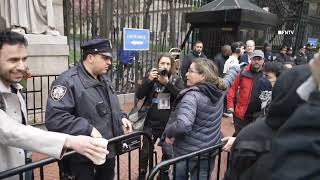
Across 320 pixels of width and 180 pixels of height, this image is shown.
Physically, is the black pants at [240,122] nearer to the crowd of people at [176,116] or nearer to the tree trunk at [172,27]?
the crowd of people at [176,116]

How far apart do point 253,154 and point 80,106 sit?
1.70 m

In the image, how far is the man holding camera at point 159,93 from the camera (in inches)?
139

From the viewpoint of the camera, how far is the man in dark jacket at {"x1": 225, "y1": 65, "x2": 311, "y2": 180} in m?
1.03

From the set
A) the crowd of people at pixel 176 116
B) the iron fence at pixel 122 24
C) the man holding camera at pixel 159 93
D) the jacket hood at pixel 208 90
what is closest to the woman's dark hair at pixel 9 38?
the crowd of people at pixel 176 116

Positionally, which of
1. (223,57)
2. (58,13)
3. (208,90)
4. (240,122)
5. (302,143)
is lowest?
(240,122)

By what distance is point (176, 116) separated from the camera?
2.78m

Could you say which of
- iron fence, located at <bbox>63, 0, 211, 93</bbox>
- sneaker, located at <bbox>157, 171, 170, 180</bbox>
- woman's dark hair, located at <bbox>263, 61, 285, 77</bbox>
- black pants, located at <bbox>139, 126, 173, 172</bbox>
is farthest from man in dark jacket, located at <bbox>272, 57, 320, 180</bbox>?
iron fence, located at <bbox>63, 0, 211, 93</bbox>

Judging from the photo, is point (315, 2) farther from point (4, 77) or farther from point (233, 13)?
point (4, 77)

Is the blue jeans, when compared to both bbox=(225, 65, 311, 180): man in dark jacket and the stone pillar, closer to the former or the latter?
bbox=(225, 65, 311, 180): man in dark jacket

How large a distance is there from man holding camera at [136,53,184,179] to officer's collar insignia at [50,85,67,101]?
1.27 m

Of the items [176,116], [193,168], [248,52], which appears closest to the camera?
[176,116]

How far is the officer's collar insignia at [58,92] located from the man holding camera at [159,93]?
1.27 m

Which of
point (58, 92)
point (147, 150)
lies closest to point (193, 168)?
point (147, 150)

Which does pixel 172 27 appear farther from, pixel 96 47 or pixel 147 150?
pixel 96 47
